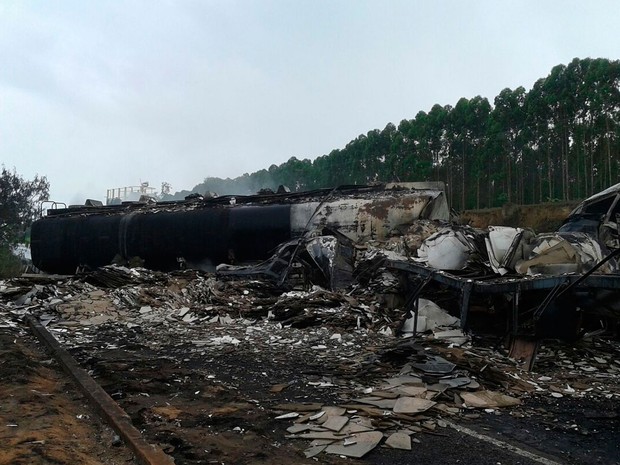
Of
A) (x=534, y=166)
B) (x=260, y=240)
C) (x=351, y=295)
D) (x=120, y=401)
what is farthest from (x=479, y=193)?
(x=120, y=401)

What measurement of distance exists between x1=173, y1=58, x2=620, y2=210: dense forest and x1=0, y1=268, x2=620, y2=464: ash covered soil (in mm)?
23219

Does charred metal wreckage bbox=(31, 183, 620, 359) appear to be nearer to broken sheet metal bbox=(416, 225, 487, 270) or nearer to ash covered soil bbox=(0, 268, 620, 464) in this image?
broken sheet metal bbox=(416, 225, 487, 270)

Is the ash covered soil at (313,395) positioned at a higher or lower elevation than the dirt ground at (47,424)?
lower

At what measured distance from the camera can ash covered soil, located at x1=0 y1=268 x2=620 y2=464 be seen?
9.86 feet

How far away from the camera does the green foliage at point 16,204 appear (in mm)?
19766

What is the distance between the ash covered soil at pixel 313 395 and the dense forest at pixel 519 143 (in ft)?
76.2

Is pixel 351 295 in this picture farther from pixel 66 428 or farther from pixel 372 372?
pixel 66 428

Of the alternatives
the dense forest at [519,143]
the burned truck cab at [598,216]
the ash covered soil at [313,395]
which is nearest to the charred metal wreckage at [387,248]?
the burned truck cab at [598,216]

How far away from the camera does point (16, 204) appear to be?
20578mm

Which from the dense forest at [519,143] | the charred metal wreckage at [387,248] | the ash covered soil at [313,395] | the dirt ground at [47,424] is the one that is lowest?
the ash covered soil at [313,395]

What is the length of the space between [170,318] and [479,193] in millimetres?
29604

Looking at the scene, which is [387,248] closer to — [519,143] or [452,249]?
[452,249]

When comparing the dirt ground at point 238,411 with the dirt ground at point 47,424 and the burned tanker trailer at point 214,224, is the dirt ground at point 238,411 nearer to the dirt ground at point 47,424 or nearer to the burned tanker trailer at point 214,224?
the dirt ground at point 47,424

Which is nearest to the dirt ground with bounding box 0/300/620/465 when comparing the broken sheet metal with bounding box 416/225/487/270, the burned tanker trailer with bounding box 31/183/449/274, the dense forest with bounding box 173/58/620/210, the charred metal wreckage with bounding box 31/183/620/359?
the charred metal wreckage with bounding box 31/183/620/359
